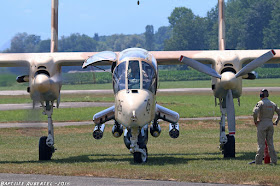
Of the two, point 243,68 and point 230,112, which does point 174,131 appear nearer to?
point 230,112

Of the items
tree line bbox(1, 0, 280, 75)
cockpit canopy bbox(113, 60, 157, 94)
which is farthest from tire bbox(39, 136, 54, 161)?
tree line bbox(1, 0, 280, 75)

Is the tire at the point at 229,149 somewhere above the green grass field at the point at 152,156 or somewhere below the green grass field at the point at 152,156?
above

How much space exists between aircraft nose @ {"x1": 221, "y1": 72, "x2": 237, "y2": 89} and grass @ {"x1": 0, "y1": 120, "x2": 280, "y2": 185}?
2.37 meters

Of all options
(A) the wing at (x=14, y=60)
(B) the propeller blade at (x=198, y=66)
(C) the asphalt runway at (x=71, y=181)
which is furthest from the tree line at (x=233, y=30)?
(C) the asphalt runway at (x=71, y=181)

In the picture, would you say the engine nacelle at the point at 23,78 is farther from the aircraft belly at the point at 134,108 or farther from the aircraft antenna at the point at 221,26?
the aircraft antenna at the point at 221,26

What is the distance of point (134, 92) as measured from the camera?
18.0m

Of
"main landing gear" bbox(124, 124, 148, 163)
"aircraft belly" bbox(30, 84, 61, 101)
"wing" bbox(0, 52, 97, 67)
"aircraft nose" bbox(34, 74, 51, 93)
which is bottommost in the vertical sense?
"main landing gear" bbox(124, 124, 148, 163)

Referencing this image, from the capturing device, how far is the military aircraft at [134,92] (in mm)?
17609

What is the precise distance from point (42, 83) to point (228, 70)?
6052 millimetres

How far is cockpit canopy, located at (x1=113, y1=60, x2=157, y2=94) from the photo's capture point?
18312mm

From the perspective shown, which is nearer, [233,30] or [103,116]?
[103,116]

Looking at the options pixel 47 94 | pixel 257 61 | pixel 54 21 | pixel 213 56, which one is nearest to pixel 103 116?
pixel 47 94

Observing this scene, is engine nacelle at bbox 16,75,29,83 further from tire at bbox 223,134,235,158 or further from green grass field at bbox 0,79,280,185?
tire at bbox 223,134,235,158

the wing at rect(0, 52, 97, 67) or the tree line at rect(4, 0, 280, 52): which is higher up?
the tree line at rect(4, 0, 280, 52)
